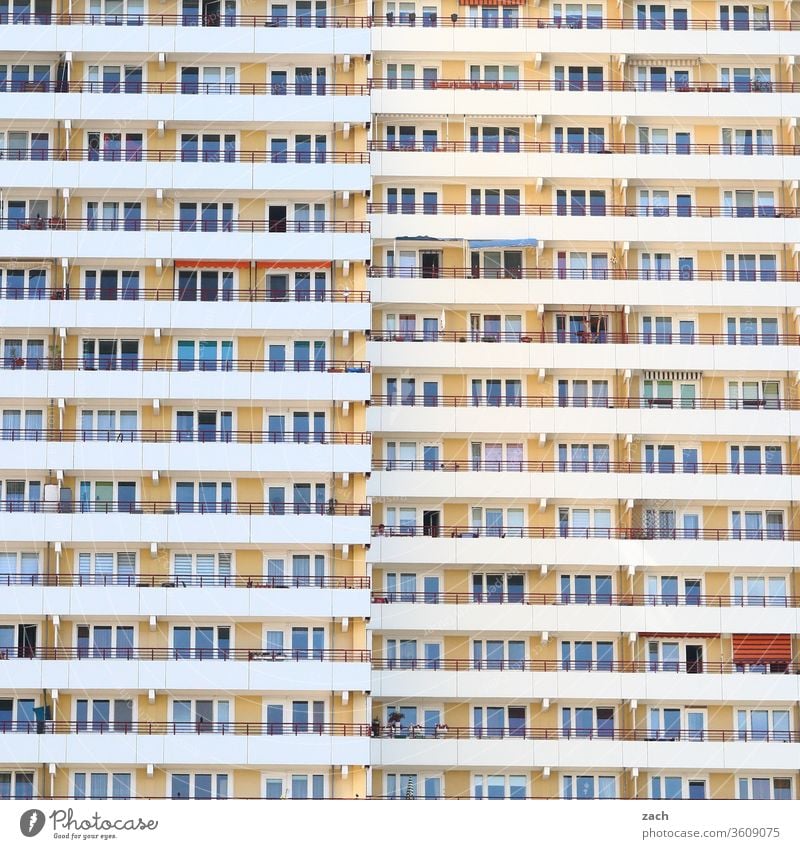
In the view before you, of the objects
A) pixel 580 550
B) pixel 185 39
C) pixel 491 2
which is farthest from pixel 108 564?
pixel 491 2

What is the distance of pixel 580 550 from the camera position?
85312 millimetres

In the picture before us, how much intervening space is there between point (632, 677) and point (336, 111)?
2053 cm

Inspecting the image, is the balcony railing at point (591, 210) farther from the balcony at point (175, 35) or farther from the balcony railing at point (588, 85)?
the balcony at point (175, 35)

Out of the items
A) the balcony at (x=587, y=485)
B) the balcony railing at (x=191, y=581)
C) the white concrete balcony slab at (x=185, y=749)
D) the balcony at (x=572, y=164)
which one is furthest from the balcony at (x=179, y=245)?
the white concrete balcony slab at (x=185, y=749)

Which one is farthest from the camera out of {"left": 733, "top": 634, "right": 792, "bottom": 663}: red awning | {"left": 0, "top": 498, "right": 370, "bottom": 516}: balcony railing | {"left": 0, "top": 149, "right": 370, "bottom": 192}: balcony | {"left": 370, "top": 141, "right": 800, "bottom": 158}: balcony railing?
{"left": 370, "top": 141, "right": 800, "bottom": 158}: balcony railing

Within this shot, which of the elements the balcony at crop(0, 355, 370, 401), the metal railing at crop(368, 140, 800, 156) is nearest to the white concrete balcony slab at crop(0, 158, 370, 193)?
the metal railing at crop(368, 140, 800, 156)

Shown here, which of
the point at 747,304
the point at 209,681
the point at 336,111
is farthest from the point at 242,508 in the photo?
the point at 747,304

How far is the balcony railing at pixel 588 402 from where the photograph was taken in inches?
3423

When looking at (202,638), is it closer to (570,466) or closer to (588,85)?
(570,466)

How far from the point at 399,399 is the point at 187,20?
564 inches

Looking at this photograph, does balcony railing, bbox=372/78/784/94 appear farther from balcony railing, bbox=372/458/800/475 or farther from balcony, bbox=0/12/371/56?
balcony railing, bbox=372/458/800/475

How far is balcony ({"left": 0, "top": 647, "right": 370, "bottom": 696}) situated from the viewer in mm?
80125

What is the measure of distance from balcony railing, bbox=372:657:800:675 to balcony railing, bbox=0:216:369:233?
1402 cm
